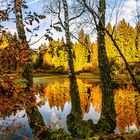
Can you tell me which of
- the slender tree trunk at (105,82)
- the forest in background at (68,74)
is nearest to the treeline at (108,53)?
the forest in background at (68,74)

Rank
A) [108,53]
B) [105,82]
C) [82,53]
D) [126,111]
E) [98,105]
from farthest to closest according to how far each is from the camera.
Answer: [82,53]
[108,53]
[98,105]
[126,111]
[105,82]

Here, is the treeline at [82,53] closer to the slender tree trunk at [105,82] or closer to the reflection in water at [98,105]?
the slender tree trunk at [105,82]

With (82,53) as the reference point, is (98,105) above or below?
below

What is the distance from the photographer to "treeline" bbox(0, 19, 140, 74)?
4301mm

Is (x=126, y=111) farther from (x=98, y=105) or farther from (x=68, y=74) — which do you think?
(x=68, y=74)

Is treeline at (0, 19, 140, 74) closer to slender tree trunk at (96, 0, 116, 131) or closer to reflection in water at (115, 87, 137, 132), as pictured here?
slender tree trunk at (96, 0, 116, 131)

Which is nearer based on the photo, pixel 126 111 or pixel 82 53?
pixel 126 111

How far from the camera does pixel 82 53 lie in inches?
3971

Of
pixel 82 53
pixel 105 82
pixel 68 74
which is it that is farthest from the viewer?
pixel 82 53

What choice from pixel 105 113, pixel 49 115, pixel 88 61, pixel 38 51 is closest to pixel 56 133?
pixel 105 113

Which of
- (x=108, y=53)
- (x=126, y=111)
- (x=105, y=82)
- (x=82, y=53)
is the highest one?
(x=82, y=53)

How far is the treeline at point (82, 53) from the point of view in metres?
4.30

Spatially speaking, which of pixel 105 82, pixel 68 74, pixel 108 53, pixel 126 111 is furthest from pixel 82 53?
pixel 105 82

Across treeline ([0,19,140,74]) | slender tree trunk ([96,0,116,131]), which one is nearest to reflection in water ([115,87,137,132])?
treeline ([0,19,140,74])
